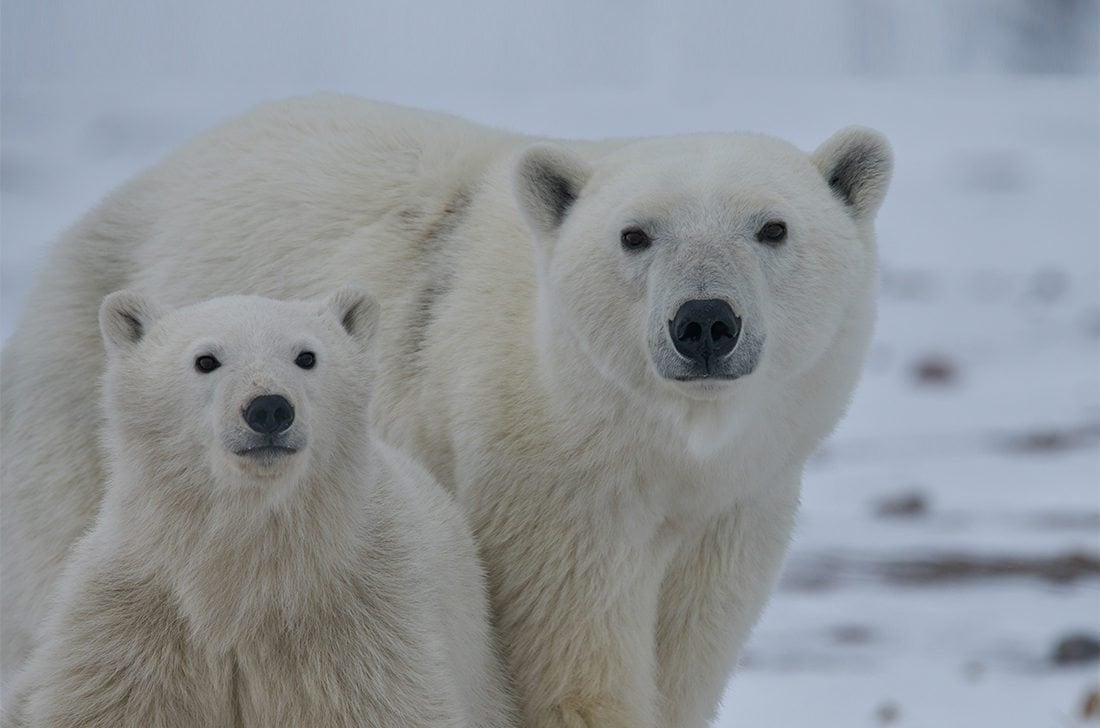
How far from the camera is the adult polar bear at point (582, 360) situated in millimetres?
4141

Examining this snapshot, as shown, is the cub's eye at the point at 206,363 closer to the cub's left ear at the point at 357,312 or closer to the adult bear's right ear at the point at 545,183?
the cub's left ear at the point at 357,312

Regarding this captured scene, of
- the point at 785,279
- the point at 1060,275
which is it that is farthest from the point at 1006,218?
the point at 785,279

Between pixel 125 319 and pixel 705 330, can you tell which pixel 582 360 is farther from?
pixel 125 319

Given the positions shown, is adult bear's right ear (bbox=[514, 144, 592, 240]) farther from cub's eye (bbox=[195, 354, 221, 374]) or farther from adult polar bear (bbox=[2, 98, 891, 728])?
cub's eye (bbox=[195, 354, 221, 374])

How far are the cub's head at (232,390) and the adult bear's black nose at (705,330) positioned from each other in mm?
732

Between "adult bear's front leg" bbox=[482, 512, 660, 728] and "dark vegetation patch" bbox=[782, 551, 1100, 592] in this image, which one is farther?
"dark vegetation patch" bbox=[782, 551, 1100, 592]

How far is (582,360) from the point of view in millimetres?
4324

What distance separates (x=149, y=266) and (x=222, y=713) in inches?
72.8

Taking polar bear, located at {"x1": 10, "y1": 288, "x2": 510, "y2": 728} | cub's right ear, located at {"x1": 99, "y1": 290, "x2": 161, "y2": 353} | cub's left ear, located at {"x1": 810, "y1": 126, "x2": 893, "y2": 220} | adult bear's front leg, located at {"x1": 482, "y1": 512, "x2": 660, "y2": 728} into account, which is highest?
cub's left ear, located at {"x1": 810, "y1": 126, "x2": 893, "y2": 220}

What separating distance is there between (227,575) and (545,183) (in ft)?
4.28

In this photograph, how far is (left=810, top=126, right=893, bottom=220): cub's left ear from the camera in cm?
441

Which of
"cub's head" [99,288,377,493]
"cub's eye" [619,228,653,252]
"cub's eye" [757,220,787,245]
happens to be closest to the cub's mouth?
"cub's head" [99,288,377,493]

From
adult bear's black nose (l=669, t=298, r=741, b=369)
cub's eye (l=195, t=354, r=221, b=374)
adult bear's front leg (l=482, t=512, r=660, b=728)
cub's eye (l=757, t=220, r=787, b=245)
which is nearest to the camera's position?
cub's eye (l=195, t=354, r=221, b=374)

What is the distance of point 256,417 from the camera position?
3.52m
